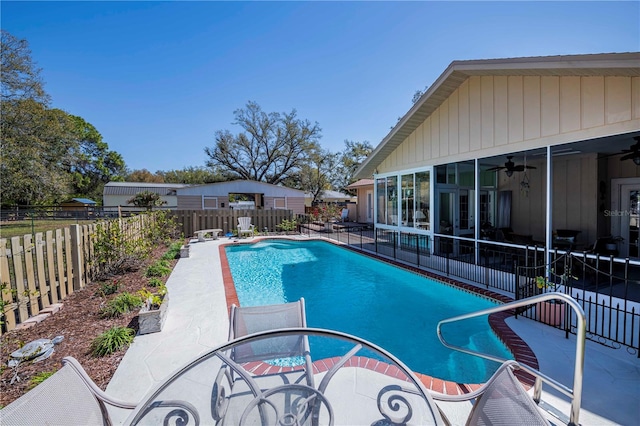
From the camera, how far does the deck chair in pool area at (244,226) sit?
14610mm

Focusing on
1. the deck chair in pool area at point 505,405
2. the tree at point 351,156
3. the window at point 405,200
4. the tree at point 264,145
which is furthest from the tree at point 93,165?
the deck chair in pool area at point 505,405

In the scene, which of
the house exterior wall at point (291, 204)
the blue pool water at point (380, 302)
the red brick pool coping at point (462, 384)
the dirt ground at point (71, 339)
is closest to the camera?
the red brick pool coping at point (462, 384)

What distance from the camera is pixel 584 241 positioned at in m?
8.16

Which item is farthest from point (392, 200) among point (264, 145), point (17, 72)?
point (264, 145)

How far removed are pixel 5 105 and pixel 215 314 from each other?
21442mm

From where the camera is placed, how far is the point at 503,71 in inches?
235

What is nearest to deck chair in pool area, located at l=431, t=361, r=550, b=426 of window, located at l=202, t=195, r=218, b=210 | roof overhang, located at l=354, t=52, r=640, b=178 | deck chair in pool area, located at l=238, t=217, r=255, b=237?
roof overhang, located at l=354, t=52, r=640, b=178

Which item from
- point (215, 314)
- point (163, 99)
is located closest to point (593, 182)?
point (215, 314)

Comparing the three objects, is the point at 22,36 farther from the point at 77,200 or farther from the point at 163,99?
the point at 77,200

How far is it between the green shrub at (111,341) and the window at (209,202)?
1778cm

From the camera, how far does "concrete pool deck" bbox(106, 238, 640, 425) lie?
2.66m

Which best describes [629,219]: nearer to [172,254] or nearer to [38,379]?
[38,379]

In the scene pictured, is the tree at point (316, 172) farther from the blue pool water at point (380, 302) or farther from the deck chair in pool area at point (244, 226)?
the blue pool water at point (380, 302)

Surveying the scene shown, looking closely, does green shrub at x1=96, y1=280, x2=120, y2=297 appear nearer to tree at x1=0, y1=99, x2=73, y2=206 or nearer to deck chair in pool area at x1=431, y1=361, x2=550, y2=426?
deck chair in pool area at x1=431, y1=361, x2=550, y2=426
